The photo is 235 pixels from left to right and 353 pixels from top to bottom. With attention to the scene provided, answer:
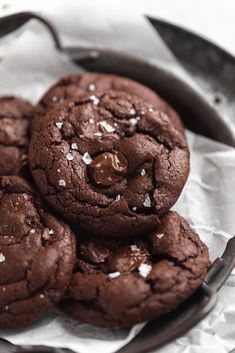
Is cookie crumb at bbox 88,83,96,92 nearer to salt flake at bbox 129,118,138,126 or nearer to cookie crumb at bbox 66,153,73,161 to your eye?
salt flake at bbox 129,118,138,126

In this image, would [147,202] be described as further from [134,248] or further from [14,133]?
[14,133]

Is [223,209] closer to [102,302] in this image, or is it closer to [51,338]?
[102,302]

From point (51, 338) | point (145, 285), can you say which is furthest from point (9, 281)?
point (145, 285)

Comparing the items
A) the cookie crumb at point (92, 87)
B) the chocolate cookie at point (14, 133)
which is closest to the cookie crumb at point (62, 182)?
the chocolate cookie at point (14, 133)

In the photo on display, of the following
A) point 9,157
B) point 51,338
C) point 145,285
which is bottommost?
point 51,338

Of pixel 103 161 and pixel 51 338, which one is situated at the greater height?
pixel 103 161

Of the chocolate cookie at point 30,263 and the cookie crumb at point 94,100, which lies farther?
the cookie crumb at point 94,100

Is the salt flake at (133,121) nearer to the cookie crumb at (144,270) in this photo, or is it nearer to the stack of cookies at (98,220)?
the stack of cookies at (98,220)

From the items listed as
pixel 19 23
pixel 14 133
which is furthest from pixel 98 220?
pixel 19 23
